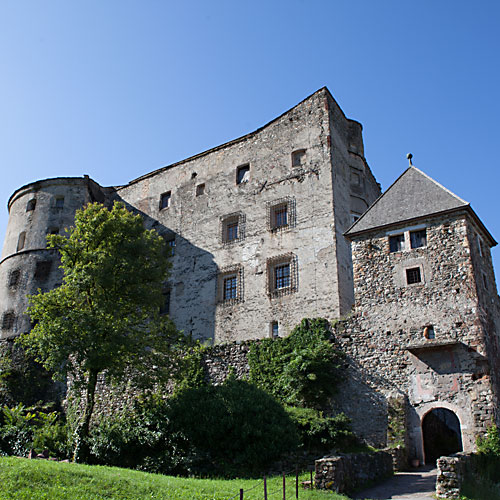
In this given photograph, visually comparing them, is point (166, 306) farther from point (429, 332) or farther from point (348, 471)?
point (348, 471)

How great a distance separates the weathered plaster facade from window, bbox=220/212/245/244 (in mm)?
70

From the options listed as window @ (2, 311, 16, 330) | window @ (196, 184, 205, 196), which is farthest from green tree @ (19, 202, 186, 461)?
window @ (2, 311, 16, 330)

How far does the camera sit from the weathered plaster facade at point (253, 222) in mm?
28062

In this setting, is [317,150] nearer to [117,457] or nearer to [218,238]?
[218,238]

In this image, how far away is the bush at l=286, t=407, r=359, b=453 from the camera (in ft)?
57.3

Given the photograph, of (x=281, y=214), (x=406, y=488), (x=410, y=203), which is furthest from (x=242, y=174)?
(x=406, y=488)

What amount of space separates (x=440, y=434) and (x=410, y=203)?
9.20m

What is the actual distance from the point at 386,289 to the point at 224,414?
8296 millimetres

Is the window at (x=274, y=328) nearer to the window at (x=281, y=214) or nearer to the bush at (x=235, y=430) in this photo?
the window at (x=281, y=214)

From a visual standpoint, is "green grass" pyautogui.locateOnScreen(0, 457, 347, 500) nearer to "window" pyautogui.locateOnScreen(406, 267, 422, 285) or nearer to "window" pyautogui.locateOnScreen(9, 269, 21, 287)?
"window" pyautogui.locateOnScreen(406, 267, 422, 285)

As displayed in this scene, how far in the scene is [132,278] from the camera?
71.7 ft

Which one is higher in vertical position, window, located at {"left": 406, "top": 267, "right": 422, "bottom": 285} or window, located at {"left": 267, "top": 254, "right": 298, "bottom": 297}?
window, located at {"left": 267, "top": 254, "right": 298, "bottom": 297}

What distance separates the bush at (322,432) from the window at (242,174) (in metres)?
17.5

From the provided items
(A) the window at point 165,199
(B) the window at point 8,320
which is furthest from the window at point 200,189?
(B) the window at point 8,320
